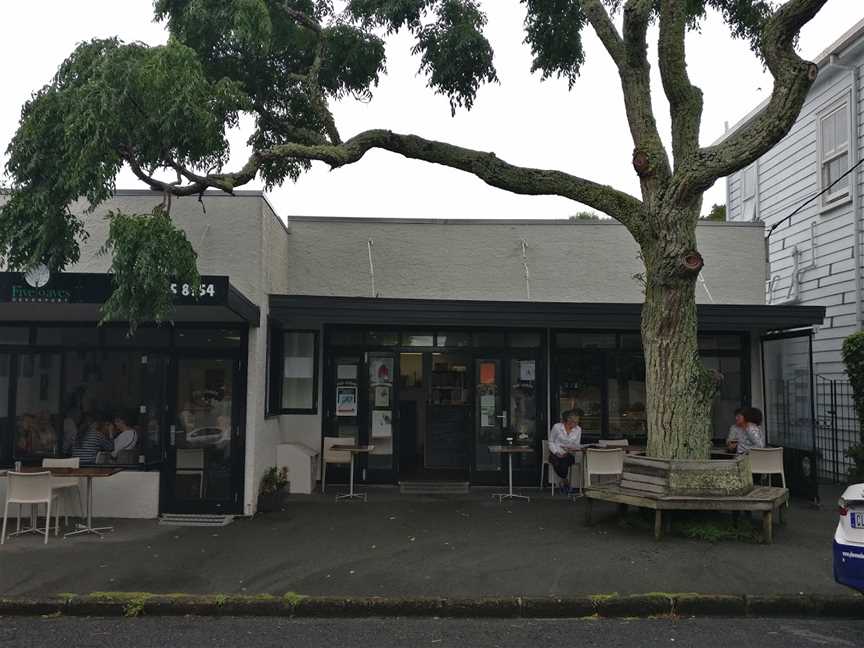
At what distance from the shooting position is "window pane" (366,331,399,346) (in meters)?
12.8

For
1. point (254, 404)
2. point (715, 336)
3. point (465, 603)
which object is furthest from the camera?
point (715, 336)

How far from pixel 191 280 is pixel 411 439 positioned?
708cm

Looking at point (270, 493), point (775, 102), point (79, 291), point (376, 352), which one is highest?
point (775, 102)

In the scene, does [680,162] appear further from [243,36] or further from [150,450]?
[150,450]

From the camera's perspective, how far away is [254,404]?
33.0 ft

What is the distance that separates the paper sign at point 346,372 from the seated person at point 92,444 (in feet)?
12.5

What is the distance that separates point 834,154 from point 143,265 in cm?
1274

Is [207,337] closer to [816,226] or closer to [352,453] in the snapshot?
[352,453]

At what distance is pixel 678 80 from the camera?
9031 mm

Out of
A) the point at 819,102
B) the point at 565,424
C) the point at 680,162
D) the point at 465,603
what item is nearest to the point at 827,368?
the point at 819,102

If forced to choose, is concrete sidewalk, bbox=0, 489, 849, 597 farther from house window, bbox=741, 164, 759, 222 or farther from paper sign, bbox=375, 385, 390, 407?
house window, bbox=741, 164, 759, 222

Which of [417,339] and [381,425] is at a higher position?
[417,339]

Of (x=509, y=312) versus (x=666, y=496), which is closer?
(x=666, y=496)

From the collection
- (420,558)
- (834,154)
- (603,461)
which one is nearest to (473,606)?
(420,558)
